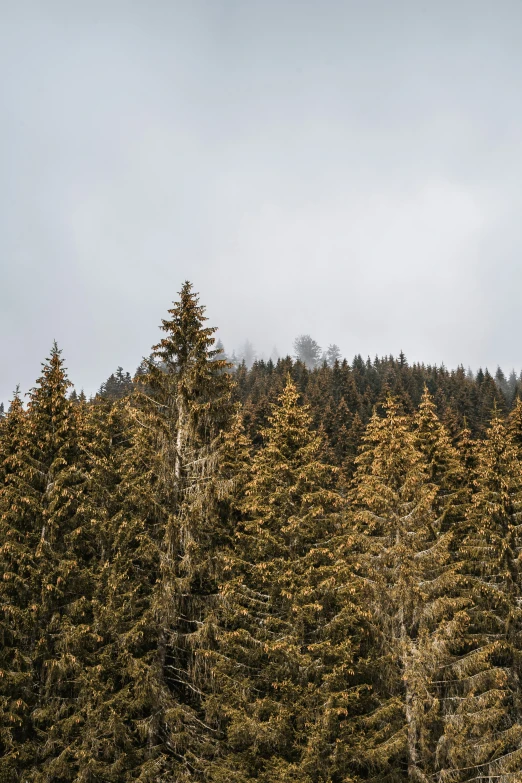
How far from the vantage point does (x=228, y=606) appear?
52.8 ft

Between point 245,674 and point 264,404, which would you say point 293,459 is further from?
point 264,404

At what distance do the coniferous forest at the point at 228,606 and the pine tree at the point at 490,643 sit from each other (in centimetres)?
8

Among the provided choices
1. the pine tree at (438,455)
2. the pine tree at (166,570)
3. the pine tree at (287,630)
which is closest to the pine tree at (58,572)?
the pine tree at (166,570)

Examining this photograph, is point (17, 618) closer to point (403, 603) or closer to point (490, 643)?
point (403, 603)

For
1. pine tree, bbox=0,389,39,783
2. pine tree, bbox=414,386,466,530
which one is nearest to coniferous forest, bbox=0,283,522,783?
pine tree, bbox=0,389,39,783

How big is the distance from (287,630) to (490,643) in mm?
7690

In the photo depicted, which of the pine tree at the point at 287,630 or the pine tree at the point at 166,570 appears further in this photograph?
the pine tree at the point at 166,570

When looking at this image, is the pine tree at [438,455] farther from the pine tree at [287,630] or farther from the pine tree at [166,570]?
the pine tree at [166,570]

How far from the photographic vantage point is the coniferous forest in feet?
49.0

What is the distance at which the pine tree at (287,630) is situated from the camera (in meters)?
14.3

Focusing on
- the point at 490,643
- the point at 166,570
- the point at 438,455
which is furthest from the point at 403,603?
the point at 166,570

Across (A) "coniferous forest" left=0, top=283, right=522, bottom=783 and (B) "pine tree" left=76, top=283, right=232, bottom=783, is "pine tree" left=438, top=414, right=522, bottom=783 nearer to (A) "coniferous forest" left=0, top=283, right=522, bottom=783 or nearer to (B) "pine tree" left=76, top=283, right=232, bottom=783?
(A) "coniferous forest" left=0, top=283, right=522, bottom=783

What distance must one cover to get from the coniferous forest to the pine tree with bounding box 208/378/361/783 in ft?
0.26

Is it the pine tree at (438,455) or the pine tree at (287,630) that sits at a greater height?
the pine tree at (438,455)
